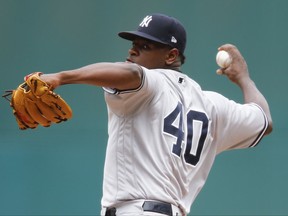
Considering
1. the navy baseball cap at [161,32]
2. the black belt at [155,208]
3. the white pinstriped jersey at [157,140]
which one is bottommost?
the black belt at [155,208]

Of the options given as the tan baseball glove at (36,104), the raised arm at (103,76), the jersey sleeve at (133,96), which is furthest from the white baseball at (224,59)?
the tan baseball glove at (36,104)

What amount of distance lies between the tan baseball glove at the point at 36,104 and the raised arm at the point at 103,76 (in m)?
0.03

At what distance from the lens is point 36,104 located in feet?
8.90

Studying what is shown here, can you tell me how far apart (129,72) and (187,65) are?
8.68 ft

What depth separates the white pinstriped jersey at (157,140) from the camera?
300 centimetres

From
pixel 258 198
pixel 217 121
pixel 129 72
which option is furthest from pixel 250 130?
pixel 258 198

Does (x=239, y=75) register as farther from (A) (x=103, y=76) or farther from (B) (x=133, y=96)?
(A) (x=103, y=76)

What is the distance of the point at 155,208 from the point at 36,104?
1.98 ft

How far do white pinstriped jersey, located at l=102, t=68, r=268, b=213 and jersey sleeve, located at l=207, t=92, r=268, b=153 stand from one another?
8cm

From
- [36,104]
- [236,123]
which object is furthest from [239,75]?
[36,104]

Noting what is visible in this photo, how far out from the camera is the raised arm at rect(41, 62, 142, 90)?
2646 mm

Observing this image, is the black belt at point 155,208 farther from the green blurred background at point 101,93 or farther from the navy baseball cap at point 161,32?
the green blurred background at point 101,93

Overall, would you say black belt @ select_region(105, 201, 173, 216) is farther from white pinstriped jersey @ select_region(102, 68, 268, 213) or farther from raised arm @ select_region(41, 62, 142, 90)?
raised arm @ select_region(41, 62, 142, 90)

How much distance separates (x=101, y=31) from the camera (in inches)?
216
